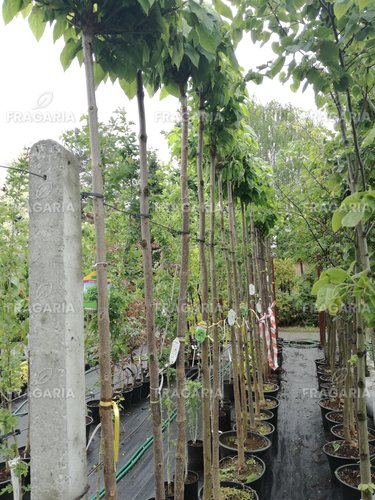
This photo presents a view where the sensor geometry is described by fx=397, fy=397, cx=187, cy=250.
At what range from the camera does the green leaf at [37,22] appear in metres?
1.56

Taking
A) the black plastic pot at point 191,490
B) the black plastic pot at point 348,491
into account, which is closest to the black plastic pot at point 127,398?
the black plastic pot at point 191,490

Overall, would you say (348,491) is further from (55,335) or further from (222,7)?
(222,7)

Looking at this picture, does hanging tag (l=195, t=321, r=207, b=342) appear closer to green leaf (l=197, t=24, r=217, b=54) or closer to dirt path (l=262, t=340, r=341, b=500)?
green leaf (l=197, t=24, r=217, b=54)

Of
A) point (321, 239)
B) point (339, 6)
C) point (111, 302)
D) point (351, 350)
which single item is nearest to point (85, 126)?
point (111, 302)

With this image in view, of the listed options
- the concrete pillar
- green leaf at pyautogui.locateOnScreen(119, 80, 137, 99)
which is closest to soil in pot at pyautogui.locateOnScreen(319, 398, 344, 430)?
the concrete pillar

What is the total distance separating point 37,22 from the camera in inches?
61.8

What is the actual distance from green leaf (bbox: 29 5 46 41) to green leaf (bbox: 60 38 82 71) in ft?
0.41

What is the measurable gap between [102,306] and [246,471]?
320 cm

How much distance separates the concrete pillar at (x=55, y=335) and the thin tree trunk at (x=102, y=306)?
0.08 metres

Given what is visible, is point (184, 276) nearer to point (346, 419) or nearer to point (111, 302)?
point (111, 302)

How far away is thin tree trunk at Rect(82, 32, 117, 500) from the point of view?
5.09ft

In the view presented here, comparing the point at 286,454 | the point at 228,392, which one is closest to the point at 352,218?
the point at 286,454

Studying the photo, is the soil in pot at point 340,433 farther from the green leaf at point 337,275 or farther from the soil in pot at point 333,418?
the green leaf at point 337,275

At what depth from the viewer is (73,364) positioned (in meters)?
1.50
